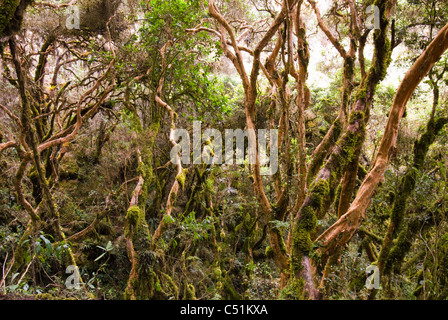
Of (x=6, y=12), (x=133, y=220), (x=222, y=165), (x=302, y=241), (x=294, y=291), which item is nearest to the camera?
(x=6, y=12)

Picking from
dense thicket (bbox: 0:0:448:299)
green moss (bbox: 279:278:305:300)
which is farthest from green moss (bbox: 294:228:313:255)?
green moss (bbox: 279:278:305:300)

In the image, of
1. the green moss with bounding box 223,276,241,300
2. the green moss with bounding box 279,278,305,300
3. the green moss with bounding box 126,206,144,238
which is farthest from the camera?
the green moss with bounding box 223,276,241,300

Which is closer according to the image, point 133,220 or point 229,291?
point 133,220

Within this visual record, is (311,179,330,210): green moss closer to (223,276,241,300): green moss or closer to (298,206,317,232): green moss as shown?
(298,206,317,232): green moss

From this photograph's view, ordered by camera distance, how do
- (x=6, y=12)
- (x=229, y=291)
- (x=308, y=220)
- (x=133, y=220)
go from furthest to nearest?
(x=229, y=291), (x=133, y=220), (x=308, y=220), (x=6, y=12)

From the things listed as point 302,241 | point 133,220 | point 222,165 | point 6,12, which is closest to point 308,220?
point 302,241

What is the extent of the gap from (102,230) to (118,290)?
183 cm

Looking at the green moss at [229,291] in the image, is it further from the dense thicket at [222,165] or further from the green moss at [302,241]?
the green moss at [302,241]

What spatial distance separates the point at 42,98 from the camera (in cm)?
729

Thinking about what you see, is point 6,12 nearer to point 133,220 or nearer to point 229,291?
point 133,220

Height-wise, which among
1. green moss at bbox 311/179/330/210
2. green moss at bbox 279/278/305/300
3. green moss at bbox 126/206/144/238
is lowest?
green moss at bbox 279/278/305/300

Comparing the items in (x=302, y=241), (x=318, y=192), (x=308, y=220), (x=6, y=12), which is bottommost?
(x=302, y=241)
